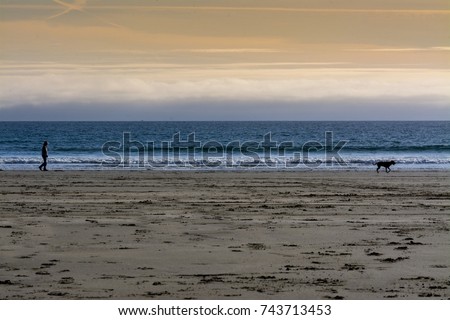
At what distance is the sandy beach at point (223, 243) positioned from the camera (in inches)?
326

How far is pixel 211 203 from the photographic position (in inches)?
680

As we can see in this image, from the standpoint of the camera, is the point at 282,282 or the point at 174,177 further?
the point at 174,177

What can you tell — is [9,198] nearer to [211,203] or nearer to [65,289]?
[211,203]

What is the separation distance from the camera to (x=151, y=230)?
12586 mm

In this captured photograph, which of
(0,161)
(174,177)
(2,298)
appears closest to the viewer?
(2,298)

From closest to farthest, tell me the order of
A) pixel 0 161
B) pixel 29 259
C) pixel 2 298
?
pixel 2 298 < pixel 29 259 < pixel 0 161

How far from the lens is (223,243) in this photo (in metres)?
11.2

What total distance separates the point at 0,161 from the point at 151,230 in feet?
92.2

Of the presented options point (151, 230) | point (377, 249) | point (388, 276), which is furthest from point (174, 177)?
point (388, 276)

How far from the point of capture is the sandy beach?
8281 mm

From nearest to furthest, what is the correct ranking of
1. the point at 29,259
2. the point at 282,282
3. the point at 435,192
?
1. the point at 282,282
2. the point at 29,259
3. the point at 435,192

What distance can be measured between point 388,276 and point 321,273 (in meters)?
0.79

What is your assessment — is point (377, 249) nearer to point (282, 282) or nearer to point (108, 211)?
point (282, 282)

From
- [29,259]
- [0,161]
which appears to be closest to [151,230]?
[29,259]
